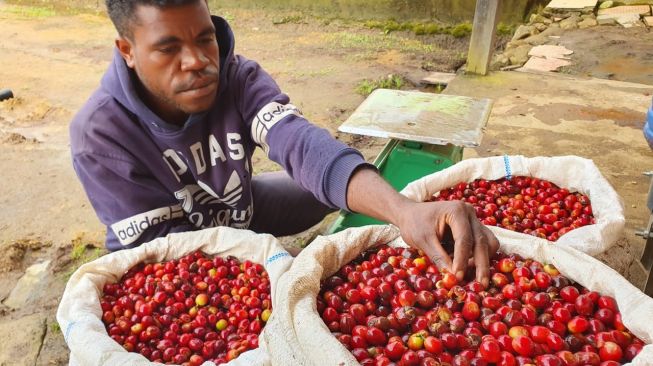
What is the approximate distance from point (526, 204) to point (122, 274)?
1556mm

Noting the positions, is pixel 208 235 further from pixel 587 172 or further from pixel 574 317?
pixel 587 172

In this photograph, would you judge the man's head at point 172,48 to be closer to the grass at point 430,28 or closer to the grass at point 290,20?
the grass at point 430,28

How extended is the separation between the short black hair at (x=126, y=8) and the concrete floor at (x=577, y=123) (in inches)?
93.6

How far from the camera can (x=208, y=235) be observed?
1880 mm

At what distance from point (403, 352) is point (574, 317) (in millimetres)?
459

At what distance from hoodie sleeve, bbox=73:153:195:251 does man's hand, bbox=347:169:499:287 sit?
858mm

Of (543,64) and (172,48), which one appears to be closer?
(172,48)

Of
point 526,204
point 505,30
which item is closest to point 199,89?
point 526,204

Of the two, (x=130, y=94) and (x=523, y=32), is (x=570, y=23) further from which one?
(x=130, y=94)

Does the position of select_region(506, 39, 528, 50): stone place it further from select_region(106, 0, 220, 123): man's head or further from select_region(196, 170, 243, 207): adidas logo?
select_region(106, 0, 220, 123): man's head

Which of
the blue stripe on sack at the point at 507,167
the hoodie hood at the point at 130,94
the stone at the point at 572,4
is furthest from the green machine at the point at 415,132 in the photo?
the stone at the point at 572,4

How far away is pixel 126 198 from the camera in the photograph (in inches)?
74.7

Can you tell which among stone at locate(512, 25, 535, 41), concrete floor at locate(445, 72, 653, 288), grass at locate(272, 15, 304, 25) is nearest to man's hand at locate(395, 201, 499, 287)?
concrete floor at locate(445, 72, 653, 288)

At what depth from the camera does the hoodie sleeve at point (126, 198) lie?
6.17ft
